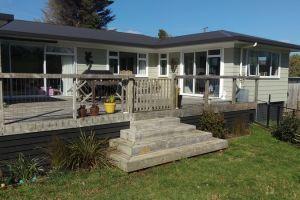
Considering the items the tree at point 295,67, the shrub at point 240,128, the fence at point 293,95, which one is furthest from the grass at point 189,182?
the tree at point 295,67

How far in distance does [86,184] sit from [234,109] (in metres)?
6.32

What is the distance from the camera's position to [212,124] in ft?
27.1

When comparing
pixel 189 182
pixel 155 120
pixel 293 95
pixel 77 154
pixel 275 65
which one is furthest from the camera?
pixel 293 95

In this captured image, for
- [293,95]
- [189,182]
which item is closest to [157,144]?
[189,182]

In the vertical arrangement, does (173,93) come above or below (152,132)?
above

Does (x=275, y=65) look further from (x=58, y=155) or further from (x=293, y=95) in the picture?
(x=58, y=155)

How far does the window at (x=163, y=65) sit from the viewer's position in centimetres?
1529

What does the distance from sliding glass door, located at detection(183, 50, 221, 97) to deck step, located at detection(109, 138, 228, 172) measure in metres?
5.93

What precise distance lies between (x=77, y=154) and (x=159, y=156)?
1658 mm

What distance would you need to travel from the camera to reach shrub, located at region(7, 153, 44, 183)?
5164mm

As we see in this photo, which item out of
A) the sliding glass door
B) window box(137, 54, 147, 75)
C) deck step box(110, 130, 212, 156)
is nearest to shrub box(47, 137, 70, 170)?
deck step box(110, 130, 212, 156)

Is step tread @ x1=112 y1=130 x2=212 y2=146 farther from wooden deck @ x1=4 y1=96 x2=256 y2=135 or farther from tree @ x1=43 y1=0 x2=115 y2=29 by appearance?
tree @ x1=43 y1=0 x2=115 y2=29

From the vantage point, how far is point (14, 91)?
9.68 metres

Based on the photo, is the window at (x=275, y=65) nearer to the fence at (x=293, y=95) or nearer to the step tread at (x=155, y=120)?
the fence at (x=293, y=95)
